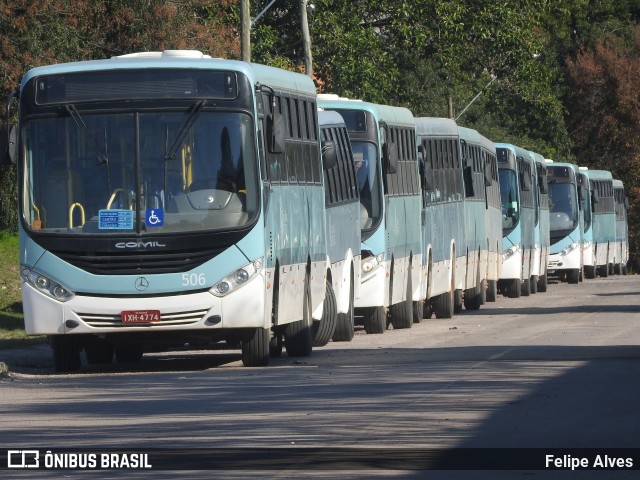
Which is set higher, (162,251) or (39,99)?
(39,99)

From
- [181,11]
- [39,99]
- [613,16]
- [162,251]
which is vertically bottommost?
[162,251]

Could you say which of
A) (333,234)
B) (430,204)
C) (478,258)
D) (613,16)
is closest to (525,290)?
(478,258)

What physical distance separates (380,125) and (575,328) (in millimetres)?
3943

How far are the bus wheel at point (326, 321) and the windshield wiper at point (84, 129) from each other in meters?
4.81

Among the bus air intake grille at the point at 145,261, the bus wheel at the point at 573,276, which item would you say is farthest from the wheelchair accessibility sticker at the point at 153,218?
the bus wheel at the point at 573,276

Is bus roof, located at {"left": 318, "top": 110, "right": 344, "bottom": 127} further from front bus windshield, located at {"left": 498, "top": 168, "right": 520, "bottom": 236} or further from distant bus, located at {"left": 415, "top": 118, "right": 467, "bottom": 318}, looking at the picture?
front bus windshield, located at {"left": 498, "top": 168, "right": 520, "bottom": 236}

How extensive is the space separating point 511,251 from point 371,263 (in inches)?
706

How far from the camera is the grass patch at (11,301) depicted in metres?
24.4

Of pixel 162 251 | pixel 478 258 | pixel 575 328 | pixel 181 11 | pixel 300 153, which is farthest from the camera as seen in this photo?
pixel 181 11

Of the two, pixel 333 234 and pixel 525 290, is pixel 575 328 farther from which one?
pixel 525 290

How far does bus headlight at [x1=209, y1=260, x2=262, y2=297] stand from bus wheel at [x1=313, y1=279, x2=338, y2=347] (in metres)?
4.16

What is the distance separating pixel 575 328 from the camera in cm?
2630

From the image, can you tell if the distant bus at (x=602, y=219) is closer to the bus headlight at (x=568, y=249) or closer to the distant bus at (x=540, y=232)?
the bus headlight at (x=568, y=249)

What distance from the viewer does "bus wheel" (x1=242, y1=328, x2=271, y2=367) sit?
18.9m
